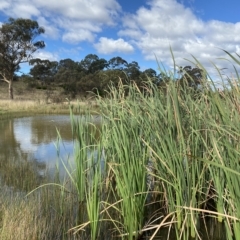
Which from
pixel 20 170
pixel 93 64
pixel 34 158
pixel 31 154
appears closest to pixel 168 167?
pixel 20 170

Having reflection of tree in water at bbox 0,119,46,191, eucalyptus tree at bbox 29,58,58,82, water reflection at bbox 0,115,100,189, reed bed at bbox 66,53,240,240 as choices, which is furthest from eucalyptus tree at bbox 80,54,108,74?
reed bed at bbox 66,53,240,240

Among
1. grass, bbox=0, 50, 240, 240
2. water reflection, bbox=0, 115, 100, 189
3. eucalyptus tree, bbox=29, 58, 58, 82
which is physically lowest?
water reflection, bbox=0, 115, 100, 189

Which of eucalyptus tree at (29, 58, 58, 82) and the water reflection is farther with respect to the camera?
eucalyptus tree at (29, 58, 58, 82)

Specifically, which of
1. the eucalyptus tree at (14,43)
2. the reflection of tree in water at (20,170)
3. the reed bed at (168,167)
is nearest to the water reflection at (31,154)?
the reflection of tree in water at (20,170)

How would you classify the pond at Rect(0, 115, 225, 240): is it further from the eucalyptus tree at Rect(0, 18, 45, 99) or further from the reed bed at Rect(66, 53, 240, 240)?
the eucalyptus tree at Rect(0, 18, 45, 99)

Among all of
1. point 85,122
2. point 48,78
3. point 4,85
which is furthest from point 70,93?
point 85,122

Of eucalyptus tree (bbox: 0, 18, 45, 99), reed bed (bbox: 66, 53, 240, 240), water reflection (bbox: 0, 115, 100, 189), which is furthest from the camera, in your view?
eucalyptus tree (bbox: 0, 18, 45, 99)

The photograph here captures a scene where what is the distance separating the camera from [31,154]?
26.2ft

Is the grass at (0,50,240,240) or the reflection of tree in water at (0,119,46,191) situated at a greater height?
the grass at (0,50,240,240)

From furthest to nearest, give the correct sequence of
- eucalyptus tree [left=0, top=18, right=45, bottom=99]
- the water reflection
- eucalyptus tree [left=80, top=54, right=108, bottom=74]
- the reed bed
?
eucalyptus tree [left=80, top=54, right=108, bottom=74], eucalyptus tree [left=0, top=18, right=45, bottom=99], the water reflection, the reed bed

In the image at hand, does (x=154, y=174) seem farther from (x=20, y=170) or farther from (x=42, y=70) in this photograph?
(x=42, y=70)

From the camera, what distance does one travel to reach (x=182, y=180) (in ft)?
9.38

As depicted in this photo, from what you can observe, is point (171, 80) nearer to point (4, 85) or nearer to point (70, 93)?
point (70, 93)

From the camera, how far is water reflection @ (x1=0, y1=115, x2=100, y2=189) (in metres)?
5.40
